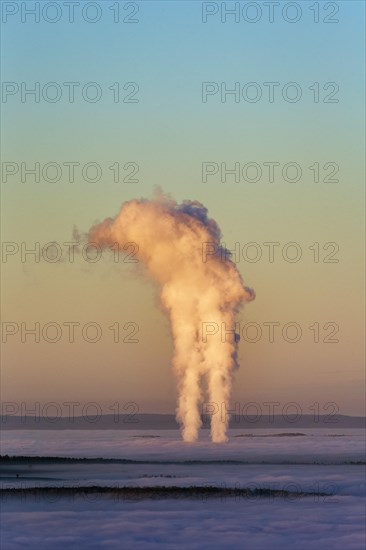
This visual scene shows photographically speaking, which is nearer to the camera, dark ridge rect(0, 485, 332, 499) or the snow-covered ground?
the snow-covered ground

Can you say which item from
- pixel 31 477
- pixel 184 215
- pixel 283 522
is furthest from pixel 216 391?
pixel 283 522

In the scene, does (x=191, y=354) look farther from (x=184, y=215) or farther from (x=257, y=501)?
(x=257, y=501)

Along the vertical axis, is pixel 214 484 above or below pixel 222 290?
below

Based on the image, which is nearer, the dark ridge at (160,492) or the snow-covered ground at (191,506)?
the snow-covered ground at (191,506)
